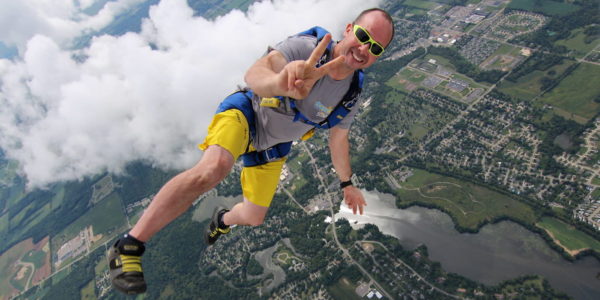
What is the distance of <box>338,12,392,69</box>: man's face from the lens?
322cm

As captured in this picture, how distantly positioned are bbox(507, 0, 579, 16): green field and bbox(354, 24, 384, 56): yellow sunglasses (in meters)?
59.0

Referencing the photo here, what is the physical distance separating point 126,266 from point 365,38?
10.1 feet

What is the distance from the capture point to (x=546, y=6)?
48.4 meters

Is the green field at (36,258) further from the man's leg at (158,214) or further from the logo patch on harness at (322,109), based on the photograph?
the logo patch on harness at (322,109)

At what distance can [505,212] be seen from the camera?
27391 mm

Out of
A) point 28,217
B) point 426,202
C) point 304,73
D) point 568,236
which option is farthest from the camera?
point 28,217

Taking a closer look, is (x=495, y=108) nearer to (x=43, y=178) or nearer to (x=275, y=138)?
(x=275, y=138)

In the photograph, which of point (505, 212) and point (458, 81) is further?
point (458, 81)

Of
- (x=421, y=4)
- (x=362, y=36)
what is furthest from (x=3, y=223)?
(x=421, y=4)

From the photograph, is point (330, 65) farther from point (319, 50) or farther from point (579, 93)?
point (579, 93)

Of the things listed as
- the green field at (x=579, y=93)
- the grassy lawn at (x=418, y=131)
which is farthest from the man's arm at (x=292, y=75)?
the green field at (x=579, y=93)

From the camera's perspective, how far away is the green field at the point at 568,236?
2439 cm

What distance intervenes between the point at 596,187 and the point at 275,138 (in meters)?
33.8

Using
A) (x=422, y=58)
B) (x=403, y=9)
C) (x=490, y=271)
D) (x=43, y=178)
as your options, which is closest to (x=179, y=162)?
(x=43, y=178)
